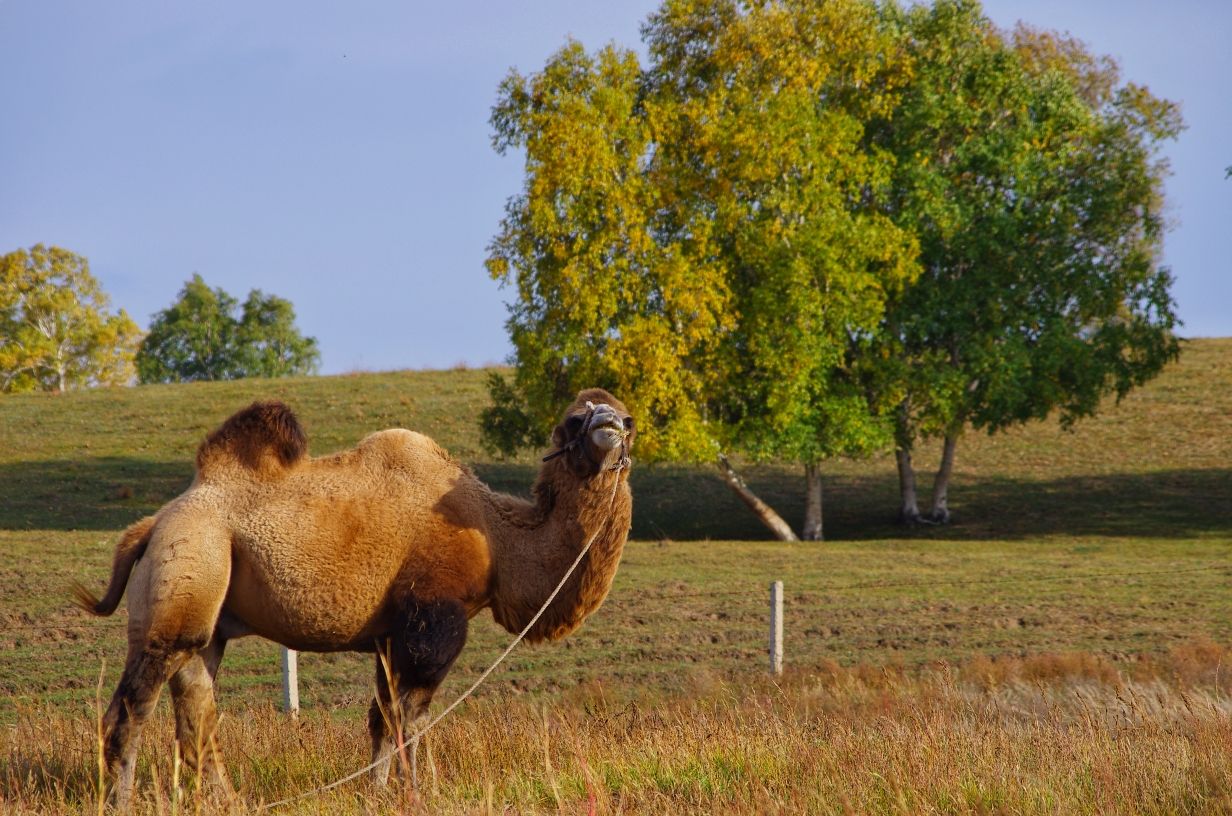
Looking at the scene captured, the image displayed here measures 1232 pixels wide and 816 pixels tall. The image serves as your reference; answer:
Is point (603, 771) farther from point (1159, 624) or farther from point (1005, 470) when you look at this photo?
point (1005, 470)

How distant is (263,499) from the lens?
6.75m

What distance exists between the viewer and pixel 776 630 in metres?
14.8

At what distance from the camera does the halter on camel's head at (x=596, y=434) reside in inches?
274

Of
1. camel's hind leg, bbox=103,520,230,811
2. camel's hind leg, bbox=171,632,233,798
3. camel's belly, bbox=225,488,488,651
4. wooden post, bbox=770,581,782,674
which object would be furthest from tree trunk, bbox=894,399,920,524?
camel's hind leg, bbox=103,520,230,811

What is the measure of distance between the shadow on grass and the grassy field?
147mm

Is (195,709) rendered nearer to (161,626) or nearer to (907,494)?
(161,626)

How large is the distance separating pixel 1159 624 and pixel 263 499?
15.9 meters

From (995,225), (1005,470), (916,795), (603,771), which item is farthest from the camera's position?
(1005,470)

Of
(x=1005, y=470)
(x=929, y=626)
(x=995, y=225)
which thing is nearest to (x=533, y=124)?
(x=995, y=225)

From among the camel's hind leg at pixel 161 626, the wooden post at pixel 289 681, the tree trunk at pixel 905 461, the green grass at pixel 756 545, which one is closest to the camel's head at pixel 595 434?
the camel's hind leg at pixel 161 626

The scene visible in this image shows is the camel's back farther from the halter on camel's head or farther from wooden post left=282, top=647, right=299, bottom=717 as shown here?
wooden post left=282, top=647, right=299, bottom=717

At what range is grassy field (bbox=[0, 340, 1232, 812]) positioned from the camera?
631 cm

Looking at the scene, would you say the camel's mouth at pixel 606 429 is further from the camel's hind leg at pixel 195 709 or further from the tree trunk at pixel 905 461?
the tree trunk at pixel 905 461

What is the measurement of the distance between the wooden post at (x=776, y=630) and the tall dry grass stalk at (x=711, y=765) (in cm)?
530
